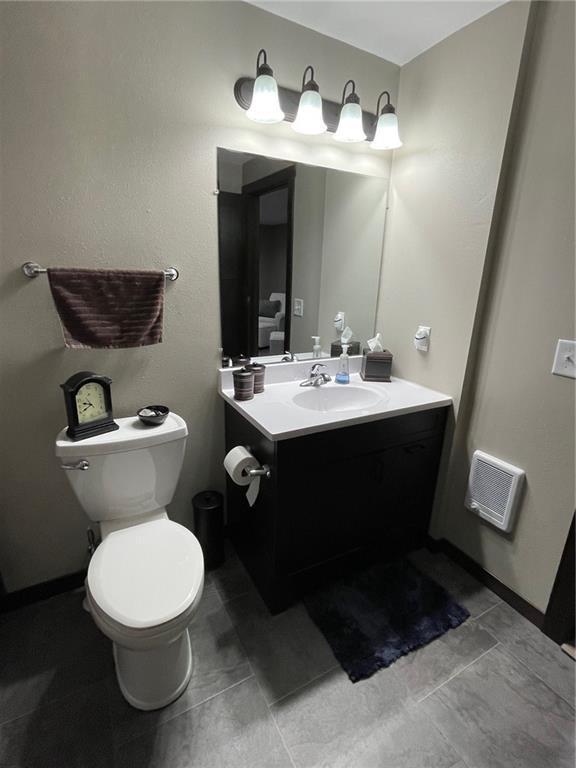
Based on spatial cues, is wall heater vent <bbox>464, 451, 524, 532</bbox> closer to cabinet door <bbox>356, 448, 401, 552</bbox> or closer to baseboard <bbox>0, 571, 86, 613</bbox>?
cabinet door <bbox>356, 448, 401, 552</bbox>

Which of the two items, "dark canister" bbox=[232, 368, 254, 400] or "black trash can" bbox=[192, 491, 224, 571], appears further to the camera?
"black trash can" bbox=[192, 491, 224, 571]

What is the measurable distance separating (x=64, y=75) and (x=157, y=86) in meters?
0.29

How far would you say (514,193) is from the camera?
1433 mm

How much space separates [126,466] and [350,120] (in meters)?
1.65

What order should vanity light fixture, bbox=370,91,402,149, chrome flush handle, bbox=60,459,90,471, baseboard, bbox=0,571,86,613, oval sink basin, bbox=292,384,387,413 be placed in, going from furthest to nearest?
oval sink basin, bbox=292,384,387,413
vanity light fixture, bbox=370,91,402,149
baseboard, bbox=0,571,86,613
chrome flush handle, bbox=60,459,90,471

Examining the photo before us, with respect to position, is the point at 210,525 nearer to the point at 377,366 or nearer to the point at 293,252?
the point at 377,366

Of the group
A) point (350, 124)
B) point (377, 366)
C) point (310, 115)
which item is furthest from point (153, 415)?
point (350, 124)

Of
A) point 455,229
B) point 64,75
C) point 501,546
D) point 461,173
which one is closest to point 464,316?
point 455,229

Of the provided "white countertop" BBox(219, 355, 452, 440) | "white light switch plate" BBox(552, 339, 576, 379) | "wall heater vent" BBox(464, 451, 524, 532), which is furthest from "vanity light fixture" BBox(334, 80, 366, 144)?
"wall heater vent" BBox(464, 451, 524, 532)

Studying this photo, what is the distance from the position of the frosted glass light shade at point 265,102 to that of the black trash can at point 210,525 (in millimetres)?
1612

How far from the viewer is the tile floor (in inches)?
43.5

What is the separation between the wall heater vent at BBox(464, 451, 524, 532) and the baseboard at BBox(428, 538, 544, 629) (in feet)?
0.89

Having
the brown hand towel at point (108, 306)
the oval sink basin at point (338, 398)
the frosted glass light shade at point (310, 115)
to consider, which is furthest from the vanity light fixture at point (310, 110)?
the oval sink basin at point (338, 398)

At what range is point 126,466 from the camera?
136cm
